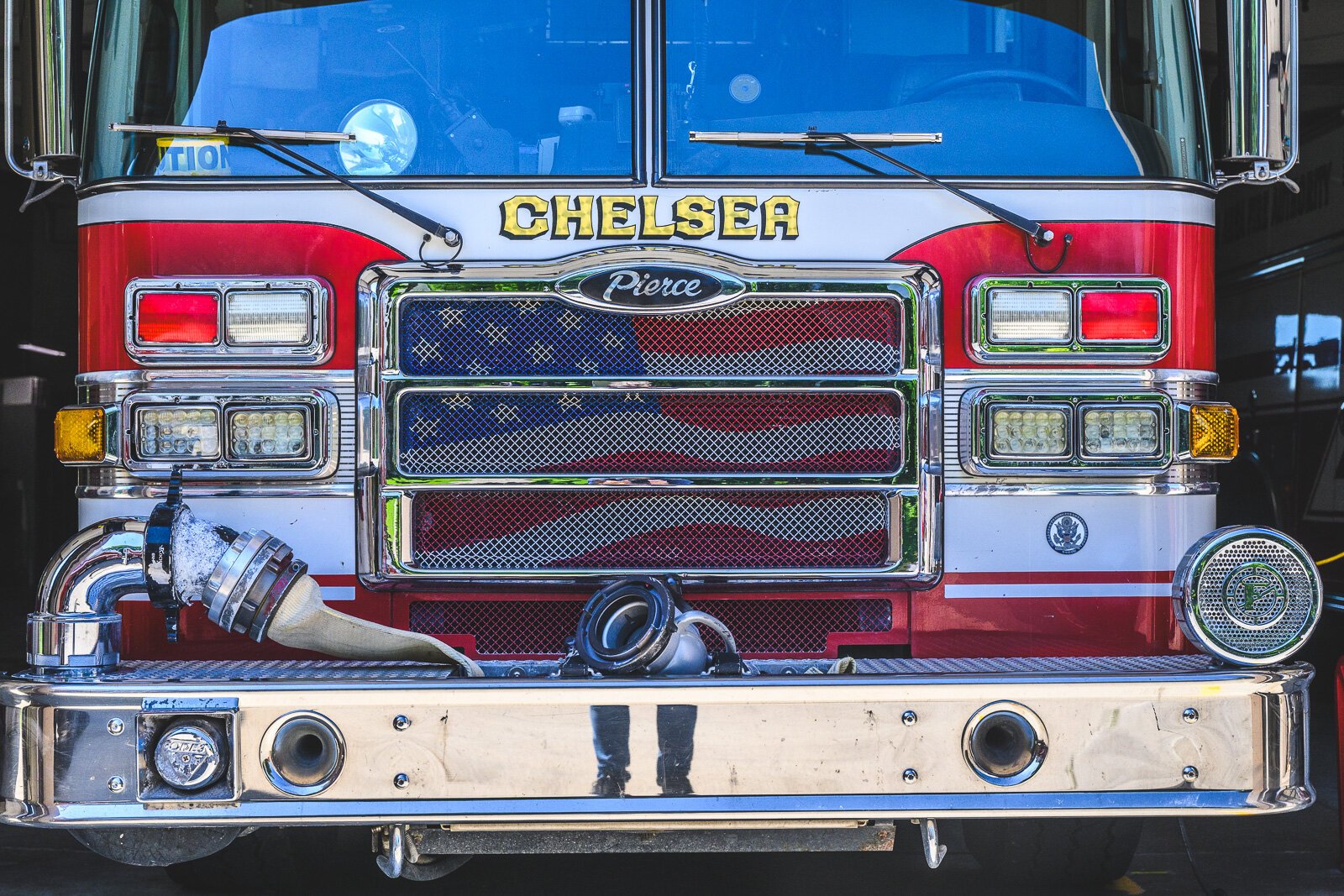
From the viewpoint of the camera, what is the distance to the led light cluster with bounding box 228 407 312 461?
3.83 m

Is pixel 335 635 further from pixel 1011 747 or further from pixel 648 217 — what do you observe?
pixel 1011 747

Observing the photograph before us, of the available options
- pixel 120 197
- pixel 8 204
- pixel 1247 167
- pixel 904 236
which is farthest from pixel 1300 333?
pixel 8 204

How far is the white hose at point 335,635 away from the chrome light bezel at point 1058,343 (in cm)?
151

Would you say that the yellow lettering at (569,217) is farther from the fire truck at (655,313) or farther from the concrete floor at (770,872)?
the concrete floor at (770,872)

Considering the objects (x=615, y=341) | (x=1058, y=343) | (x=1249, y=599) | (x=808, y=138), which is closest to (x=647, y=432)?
(x=615, y=341)

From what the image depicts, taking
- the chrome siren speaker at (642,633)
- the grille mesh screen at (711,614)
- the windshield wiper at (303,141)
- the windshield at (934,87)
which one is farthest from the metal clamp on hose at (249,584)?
the windshield at (934,87)

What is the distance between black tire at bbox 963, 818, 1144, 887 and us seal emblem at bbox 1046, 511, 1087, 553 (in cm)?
94

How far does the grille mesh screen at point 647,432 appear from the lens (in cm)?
383

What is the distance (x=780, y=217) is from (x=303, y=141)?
1.18m

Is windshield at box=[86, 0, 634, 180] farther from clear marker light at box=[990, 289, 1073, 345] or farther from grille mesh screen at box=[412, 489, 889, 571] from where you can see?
clear marker light at box=[990, 289, 1073, 345]


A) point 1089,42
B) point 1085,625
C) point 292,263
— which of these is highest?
point 1089,42

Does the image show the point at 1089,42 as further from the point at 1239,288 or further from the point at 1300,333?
the point at 1239,288

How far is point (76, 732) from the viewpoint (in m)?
3.23

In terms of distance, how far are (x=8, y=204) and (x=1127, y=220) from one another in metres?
14.9
